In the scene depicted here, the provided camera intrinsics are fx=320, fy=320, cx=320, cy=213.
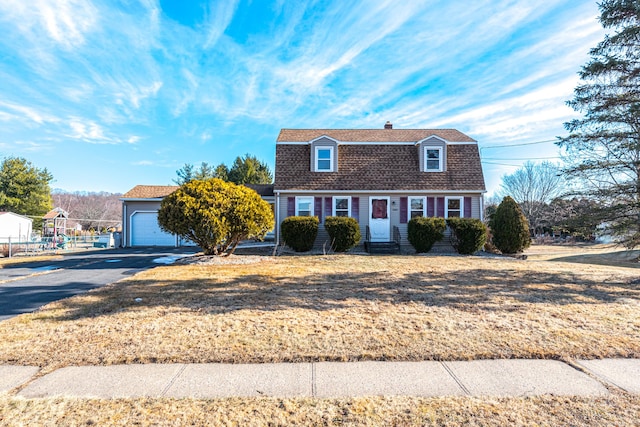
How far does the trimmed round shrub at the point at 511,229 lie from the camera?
1394 centimetres

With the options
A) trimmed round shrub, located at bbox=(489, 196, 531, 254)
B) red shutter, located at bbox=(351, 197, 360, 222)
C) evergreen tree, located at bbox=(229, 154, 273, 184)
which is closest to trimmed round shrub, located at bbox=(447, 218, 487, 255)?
trimmed round shrub, located at bbox=(489, 196, 531, 254)

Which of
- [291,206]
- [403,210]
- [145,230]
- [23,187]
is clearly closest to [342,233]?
[291,206]

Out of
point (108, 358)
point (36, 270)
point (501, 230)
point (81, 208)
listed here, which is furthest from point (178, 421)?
point (81, 208)

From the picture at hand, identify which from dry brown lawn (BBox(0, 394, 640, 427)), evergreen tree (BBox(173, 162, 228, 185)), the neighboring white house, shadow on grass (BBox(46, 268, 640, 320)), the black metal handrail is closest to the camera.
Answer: dry brown lawn (BBox(0, 394, 640, 427))

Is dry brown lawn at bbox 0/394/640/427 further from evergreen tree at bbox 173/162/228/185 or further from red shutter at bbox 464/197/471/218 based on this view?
evergreen tree at bbox 173/162/228/185

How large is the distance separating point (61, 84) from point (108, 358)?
42.4 feet

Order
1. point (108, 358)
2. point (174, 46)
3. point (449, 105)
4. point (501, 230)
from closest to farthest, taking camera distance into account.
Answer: point (108, 358), point (174, 46), point (501, 230), point (449, 105)

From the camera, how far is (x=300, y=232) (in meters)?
13.8

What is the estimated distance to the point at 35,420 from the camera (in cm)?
234

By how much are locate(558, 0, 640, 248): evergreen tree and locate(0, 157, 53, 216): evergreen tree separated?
36.8 m

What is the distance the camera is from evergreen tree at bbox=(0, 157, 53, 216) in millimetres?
26750

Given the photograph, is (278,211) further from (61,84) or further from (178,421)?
(178,421)

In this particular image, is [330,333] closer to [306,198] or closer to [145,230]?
[306,198]

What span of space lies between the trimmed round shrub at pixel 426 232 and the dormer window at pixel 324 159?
201 inches
